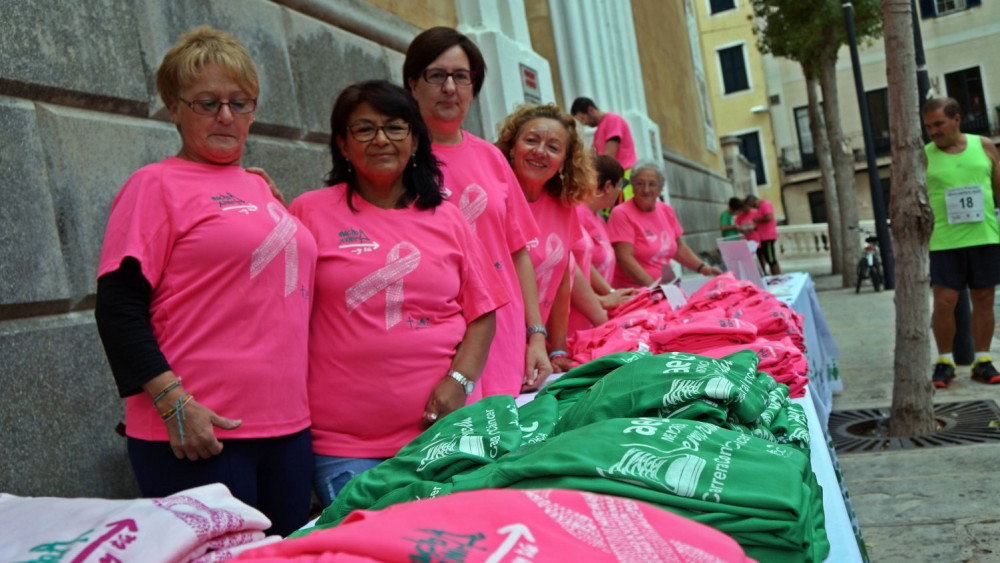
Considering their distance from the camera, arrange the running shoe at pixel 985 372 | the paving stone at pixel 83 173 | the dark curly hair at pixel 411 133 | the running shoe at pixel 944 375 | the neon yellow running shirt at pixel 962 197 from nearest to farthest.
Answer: the dark curly hair at pixel 411 133
the paving stone at pixel 83 173
the neon yellow running shirt at pixel 962 197
the running shoe at pixel 985 372
the running shoe at pixel 944 375

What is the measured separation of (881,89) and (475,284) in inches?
1637

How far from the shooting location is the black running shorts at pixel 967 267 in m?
7.40

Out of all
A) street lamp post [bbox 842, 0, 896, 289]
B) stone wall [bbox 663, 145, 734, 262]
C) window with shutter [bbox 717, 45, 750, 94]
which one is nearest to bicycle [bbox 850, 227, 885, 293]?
street lamp post [bbox 842, 0, 896, 289]

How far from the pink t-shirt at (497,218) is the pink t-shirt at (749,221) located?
62.1 ft

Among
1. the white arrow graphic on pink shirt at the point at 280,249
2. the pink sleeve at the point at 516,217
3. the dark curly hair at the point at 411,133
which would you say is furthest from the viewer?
the pink sleeve at the point at 516,217

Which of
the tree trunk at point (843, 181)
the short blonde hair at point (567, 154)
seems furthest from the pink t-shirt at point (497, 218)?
the tree trunk at point (843, 181)

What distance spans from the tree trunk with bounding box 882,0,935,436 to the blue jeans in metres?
4.39

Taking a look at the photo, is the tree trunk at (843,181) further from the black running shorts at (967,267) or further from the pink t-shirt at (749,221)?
the black running shorts at (967,267)

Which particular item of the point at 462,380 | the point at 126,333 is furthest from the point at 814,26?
the point at 126,333

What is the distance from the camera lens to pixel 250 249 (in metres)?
2.66

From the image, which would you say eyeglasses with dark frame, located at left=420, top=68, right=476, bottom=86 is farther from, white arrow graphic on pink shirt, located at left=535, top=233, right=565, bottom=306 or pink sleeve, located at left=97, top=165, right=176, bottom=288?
pink sleeve, located at left=97, top=165, right=176, bottom=288

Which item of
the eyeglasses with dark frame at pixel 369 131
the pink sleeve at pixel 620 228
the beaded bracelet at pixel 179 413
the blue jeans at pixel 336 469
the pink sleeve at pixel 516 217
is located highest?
the eyeglasses with dark frame at pixel 369 131

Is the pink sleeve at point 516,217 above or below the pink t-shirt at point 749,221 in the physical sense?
above

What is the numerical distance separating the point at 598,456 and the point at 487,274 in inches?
62.0
